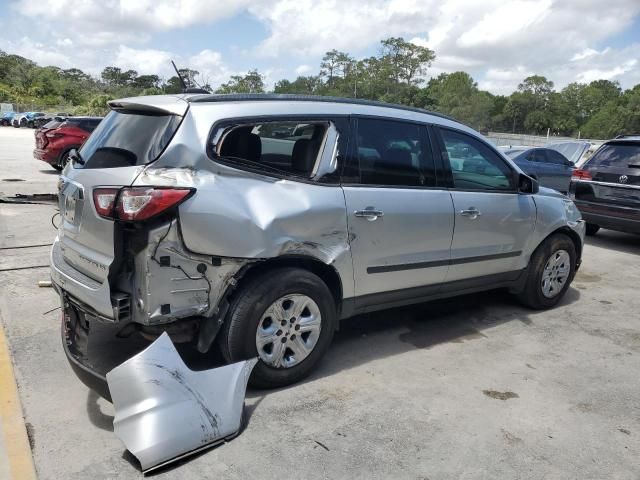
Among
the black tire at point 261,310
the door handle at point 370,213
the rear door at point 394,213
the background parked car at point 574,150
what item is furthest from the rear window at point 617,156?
the background parked car at point 574,150

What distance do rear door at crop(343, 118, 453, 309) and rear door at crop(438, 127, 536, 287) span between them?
0.57 ft

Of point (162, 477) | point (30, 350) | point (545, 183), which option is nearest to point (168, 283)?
point (162, 477)

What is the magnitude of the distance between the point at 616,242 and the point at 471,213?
611 cm

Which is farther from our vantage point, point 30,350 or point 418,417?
point 30,350

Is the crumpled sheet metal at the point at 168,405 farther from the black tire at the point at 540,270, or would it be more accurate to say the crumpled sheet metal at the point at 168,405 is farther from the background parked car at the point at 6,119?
the background parked car at the point at 6,119

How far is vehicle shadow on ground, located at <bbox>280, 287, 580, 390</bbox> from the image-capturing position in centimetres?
426

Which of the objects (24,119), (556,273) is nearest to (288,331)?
(556,273)

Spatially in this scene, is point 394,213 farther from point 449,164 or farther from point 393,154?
point 449,164

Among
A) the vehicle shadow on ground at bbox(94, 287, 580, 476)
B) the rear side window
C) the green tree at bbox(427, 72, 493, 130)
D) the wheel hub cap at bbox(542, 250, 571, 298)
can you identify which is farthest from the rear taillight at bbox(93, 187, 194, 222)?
the green tree at bbox(427, 72, 493, 130)

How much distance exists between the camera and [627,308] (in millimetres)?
5754

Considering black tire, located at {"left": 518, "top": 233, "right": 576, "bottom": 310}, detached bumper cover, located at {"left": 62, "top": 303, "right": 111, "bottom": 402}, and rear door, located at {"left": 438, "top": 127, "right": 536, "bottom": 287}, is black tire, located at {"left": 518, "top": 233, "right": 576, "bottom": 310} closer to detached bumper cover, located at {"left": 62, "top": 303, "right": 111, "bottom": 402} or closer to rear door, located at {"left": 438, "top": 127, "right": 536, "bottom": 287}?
rear door, located at {"left": 438, "top": 127, "right": 536, "bottom": 287}

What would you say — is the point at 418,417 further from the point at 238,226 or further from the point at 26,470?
the point at 26,470

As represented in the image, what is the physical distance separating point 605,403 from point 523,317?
5.49ft

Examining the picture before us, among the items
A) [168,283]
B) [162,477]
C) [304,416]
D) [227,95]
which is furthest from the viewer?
[227,95]
